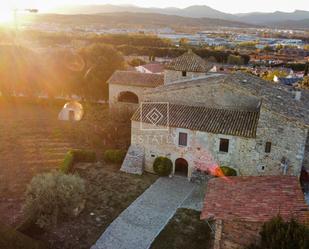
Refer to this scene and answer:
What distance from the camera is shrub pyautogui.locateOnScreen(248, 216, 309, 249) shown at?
10656 mm

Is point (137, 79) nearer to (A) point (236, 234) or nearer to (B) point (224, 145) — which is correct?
(B) point (224, 145)

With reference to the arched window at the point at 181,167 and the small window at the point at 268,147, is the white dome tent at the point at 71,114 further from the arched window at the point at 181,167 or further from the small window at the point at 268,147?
the small window at the point at 268,147

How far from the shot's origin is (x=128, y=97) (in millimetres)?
36438

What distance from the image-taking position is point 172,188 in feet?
72.2

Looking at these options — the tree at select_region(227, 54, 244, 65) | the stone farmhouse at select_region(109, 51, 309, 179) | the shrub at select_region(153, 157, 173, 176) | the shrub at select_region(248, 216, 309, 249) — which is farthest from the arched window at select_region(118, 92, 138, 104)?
the tree at select_region(227, 54, 244, 65)

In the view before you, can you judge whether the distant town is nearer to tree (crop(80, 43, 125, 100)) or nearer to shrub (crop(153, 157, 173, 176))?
shrub (crop(153, 157, 173, 176))

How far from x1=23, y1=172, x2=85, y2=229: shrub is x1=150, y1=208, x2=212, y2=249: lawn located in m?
4.81

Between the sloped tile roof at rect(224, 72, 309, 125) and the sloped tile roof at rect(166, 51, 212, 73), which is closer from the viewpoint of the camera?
the sloped tile roof at rect(224, 72, 309, 125)

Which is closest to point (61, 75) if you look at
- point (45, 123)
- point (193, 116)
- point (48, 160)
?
point (45, 123)

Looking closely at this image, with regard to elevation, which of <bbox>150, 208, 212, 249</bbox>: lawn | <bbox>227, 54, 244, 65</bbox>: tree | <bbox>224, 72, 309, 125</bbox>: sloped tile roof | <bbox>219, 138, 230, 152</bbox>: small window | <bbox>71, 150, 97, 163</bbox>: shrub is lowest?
<bbox>150, 208, 212, 249</bbox>: lawn

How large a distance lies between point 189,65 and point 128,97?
9.87 m

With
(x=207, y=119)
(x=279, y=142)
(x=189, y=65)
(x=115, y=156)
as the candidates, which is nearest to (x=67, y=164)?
(x=115, y=156)

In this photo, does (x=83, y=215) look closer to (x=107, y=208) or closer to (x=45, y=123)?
(x=107, y=208)

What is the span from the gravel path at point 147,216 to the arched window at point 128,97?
47.8ft
